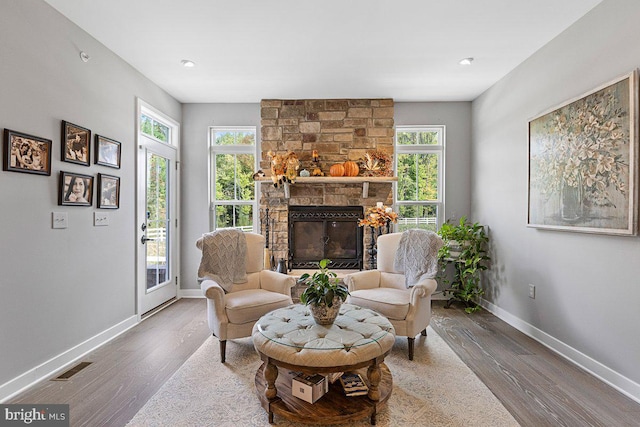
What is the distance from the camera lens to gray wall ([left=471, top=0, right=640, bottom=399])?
7.26 feet

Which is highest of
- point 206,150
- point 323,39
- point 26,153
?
point 323,39

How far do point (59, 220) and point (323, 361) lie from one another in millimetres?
2305

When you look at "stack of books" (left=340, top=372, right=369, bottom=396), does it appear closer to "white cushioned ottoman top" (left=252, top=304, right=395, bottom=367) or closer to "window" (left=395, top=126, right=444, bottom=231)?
"white cushioned ottoman top" (left=252, top=304, right=395, bottom=367)

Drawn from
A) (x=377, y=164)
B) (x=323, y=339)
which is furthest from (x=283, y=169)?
(x=323, y=339)

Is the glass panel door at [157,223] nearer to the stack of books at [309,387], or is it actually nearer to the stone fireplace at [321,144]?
the stone fireplace at [321,144]

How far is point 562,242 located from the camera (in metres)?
2.79

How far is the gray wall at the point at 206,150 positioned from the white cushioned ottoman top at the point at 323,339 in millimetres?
2724

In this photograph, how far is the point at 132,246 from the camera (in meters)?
3.48

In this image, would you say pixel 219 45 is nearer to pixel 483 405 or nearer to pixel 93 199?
pixel 93 199

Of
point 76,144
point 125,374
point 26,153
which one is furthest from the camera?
point 76,144

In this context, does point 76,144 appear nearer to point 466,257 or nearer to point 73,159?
point 73,159

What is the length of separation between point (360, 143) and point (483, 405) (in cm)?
330

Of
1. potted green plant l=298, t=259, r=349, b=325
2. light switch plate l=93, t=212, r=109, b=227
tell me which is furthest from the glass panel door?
potted green plant l=298, t=259, r=349, b=325

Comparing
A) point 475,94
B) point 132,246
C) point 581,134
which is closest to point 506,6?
point 581,134
